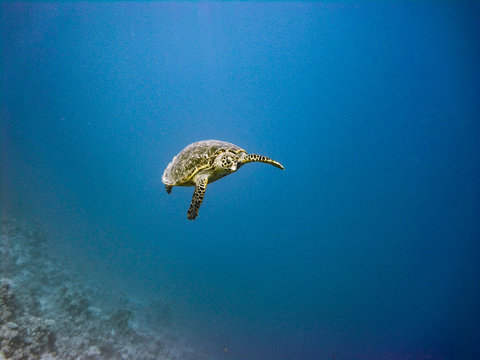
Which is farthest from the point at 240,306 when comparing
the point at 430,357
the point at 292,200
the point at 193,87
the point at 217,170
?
the point at 193,87

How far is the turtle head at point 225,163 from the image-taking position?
13.3ft

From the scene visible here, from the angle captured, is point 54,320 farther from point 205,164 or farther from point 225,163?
point 225,163

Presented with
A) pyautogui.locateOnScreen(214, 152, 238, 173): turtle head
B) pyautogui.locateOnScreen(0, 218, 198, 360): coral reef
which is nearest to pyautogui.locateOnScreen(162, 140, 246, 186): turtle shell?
pyautogui.locateOnScreen(214, 152, 238, 173): turtle head

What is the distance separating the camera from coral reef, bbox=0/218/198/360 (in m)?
7.24

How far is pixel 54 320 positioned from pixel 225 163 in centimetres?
1046

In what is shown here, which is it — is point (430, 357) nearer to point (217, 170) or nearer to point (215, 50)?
point (217, 170)

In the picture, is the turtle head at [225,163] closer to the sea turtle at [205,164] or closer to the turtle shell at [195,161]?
the sea turtle at [205,164]

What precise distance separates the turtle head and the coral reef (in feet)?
29.2

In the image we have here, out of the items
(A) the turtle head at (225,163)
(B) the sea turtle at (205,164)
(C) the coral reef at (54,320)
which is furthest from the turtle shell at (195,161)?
(C) the coral reef at (54,320)

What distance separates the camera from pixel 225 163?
4.05m

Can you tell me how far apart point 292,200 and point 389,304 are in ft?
83.0

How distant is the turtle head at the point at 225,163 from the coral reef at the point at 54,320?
351 inches

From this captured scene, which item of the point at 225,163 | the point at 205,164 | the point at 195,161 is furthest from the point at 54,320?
the point at 225,163

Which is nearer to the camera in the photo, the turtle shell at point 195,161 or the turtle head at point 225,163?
the turtle head at point 225,163
